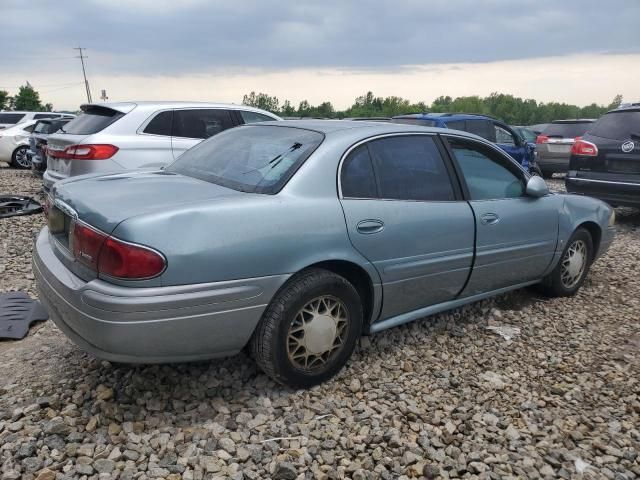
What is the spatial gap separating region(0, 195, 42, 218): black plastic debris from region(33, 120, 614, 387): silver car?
4.48 meters

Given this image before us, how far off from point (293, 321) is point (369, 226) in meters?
0.70

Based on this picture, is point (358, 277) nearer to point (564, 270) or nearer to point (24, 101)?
point (564, 270)

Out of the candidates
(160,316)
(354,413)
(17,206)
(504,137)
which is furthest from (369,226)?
(504,137)

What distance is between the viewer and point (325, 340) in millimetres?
3014

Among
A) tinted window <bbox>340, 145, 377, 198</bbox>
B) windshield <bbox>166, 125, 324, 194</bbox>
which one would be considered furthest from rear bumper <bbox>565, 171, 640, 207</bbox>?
windshield <bbox>166, 125, 324, 194</bbox>

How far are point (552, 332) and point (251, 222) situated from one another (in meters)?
2.60

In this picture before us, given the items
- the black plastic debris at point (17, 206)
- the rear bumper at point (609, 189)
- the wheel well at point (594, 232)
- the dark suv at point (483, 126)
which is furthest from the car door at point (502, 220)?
the black plastic debris at point (17, 206)

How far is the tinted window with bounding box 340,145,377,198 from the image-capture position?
310 centimetres

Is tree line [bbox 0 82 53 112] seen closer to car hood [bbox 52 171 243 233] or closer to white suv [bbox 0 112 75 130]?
white suv [bbox 0 112 75 130]

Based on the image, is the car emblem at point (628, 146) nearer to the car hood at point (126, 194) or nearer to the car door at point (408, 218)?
the car door at point (408, 218)

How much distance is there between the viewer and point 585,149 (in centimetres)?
752

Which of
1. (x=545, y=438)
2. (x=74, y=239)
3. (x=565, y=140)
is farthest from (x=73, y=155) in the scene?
(x=565, y=140)

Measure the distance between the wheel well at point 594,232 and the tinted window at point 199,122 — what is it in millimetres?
4568

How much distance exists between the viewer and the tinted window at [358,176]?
3098 millimetres
